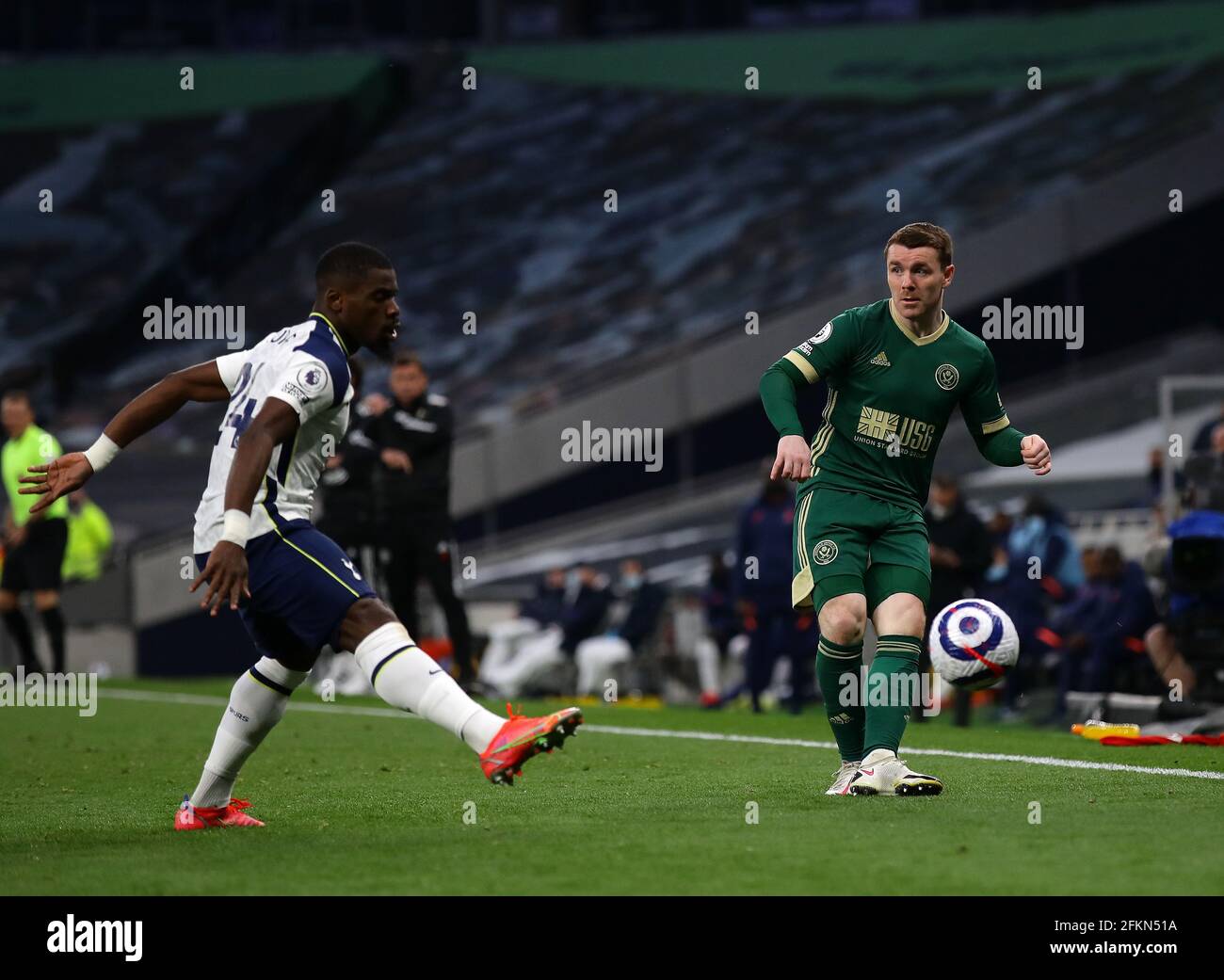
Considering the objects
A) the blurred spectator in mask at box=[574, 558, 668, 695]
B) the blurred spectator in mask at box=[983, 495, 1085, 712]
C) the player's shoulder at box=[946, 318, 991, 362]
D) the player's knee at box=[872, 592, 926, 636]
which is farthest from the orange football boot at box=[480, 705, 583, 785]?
the blurred spectator in mask at box=[574, 558, 668, 695]

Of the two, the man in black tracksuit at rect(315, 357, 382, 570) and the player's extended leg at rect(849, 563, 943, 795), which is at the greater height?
the man in black tracksuit at rect(315, 357, 382, 570)

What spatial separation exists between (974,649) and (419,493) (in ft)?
20.9

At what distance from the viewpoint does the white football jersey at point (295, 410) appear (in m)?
5.93

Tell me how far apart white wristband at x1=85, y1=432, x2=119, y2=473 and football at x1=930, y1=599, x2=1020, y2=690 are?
3.18m

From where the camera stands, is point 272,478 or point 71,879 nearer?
point 71,879

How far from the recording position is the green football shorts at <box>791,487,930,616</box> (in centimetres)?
711

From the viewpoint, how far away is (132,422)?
638 cm

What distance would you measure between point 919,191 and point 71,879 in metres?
29.6

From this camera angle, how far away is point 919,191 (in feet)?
109

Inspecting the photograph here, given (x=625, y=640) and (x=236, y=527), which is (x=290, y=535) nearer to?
(x=236, y=527)

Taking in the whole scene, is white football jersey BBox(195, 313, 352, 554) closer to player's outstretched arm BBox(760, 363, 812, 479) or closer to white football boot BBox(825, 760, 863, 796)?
player's outstretched arm BBox(760, 363, 812, 479)

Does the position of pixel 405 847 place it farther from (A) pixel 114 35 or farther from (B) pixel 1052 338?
(A) pixel 114 35
